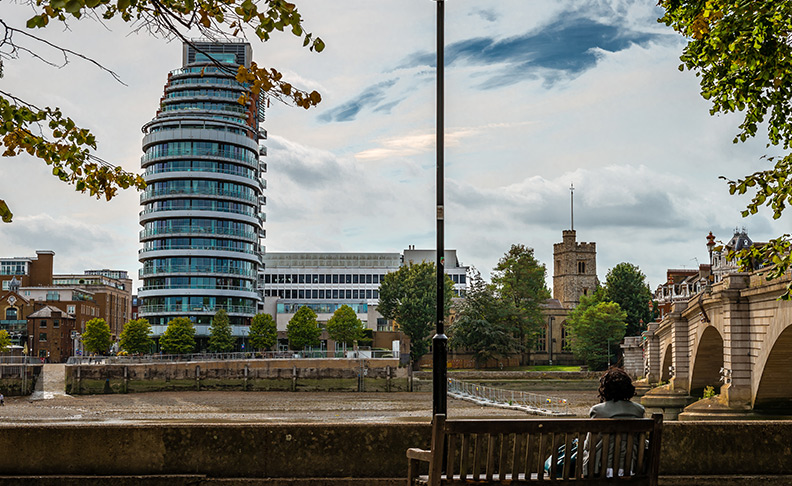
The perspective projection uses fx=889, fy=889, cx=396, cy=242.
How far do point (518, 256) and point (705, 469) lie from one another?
9159 centimetres

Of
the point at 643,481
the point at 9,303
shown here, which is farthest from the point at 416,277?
the point at 643,481

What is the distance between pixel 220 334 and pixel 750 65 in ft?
274

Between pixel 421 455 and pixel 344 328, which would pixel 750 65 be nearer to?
pixel 421 455

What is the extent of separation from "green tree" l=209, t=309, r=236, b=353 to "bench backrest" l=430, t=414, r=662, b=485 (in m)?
87.2

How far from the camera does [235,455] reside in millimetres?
8406

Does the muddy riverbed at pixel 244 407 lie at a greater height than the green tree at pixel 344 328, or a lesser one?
lesser

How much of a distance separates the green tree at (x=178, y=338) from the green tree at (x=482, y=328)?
86.5 ft

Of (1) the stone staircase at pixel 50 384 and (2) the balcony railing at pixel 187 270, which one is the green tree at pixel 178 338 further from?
(1) the stone staircase at pixel 50 384

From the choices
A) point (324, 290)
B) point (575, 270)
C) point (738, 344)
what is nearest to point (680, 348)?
point (738, 344)

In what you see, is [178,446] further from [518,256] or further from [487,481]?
[518,256]

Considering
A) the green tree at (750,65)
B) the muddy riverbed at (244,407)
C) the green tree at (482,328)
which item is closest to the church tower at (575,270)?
the green tree at (482,328)

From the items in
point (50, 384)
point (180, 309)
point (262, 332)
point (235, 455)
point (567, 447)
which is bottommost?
point (50, 384)

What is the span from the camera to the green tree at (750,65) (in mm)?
10969

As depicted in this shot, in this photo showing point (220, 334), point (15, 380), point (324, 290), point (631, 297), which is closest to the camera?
point (15, 380)
